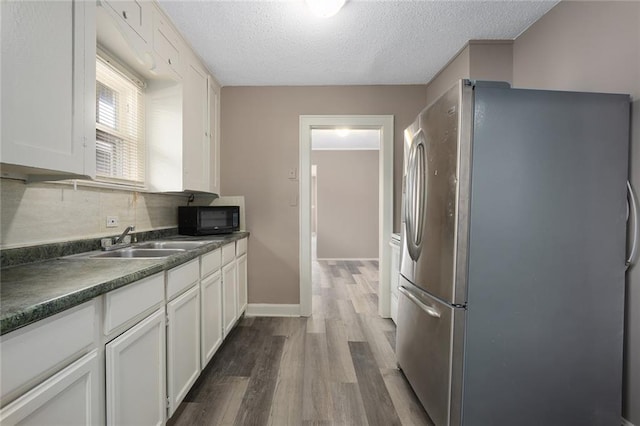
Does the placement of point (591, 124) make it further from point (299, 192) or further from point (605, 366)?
point (299, 192)

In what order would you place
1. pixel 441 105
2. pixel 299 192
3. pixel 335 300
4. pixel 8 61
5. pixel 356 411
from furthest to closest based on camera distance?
pixel 335 300 → pixel 299 192 → pixel 356 411 → pixel 441 105 → pixel 8 61

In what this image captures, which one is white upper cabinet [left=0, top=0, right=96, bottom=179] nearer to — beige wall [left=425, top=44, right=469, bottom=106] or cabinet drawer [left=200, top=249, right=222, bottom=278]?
cabinet drawer [left=200, top=249, right=222, bottom=278]

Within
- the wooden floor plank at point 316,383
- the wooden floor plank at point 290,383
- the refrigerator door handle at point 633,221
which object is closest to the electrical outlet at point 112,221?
the wooden floor plank at point 290,383

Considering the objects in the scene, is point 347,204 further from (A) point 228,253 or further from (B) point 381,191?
(A) point 228,253

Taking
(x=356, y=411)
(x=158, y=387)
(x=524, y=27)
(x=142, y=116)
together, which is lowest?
(x=356, y=411)

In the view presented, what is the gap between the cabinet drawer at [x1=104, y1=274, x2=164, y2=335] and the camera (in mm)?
955

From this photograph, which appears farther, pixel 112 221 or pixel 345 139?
pixel 345 139

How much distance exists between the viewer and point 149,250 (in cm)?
177

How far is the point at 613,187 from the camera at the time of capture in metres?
1.28

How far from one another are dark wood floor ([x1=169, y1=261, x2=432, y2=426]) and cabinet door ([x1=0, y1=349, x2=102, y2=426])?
83 centimetres

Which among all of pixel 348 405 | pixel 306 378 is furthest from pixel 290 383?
pixel 348 405

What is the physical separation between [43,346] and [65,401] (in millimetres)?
212

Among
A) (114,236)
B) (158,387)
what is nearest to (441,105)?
(158,387)

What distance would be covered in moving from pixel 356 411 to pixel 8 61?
7.15 feet
